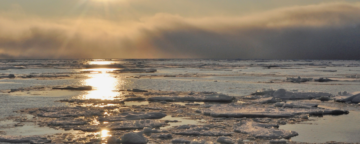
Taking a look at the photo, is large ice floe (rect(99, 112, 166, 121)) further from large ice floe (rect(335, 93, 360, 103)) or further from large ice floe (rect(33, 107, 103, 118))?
large ice floe (rect(335, 93, 360, 103))

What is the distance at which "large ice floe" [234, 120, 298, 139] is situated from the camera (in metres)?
8.84

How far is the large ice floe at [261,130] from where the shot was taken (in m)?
8.84

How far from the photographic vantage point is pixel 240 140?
8.34 m

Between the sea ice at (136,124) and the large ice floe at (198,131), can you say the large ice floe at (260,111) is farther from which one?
the sea ice at (136,124)

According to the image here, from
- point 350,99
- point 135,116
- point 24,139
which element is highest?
point 135,116

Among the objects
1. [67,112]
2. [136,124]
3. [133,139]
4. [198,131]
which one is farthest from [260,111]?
[67,112]

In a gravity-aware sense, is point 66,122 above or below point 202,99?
below

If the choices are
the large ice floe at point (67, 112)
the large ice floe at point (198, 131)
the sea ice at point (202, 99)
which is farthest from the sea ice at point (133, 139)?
the sea ice at point (202, 99)

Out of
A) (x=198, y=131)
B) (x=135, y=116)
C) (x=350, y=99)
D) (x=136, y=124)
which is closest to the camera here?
(x=198, y=131)


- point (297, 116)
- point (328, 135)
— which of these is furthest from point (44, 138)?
point (297, 116)

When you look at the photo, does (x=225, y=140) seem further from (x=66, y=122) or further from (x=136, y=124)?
(x=66, y=122)

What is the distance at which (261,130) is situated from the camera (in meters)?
9.38

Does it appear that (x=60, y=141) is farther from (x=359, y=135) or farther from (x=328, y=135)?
(x=359, y=135)

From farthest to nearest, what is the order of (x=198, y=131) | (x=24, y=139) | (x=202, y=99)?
(x=202, y=99) < (x=198, y=131) < (x=24, y=139)
